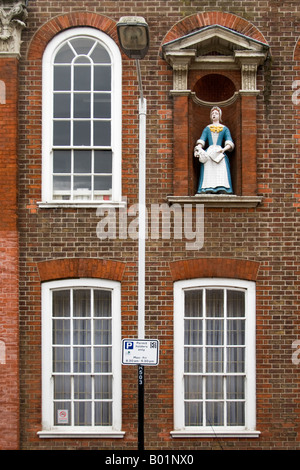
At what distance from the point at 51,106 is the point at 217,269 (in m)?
4.14

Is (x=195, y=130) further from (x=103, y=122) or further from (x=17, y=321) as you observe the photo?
(x=17, y=321)

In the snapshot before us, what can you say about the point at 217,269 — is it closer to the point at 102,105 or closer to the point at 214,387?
the point at 214,387

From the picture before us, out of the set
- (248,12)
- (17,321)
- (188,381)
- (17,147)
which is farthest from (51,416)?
(248,12)

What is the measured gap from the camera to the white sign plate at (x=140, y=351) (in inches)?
380

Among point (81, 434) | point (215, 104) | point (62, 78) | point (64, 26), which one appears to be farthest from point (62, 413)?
point (64, 26)

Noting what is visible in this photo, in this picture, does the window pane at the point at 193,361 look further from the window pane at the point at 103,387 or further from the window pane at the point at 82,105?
the window pane at the point at 82,105

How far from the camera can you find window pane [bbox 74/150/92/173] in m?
11.6

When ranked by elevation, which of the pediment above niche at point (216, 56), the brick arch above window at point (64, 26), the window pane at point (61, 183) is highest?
the brick arch above window at point (64, 26)

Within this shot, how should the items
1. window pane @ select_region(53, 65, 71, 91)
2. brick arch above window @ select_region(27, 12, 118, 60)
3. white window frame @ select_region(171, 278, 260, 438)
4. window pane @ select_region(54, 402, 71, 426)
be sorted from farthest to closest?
window pane @ select_region(53, 65, 71, 91), brick arch above window @ select_region(27, 12, 118, 60), window pane @ select_region(54, 402, 71, 426), white window frame @ select_region(171, 278, 260, 438)

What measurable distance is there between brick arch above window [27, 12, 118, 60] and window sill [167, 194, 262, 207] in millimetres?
3092

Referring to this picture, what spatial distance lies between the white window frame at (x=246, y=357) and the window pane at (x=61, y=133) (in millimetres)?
3228

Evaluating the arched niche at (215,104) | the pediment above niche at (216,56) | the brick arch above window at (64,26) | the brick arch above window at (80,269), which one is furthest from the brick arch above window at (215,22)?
the brick arch above window at (80,269)

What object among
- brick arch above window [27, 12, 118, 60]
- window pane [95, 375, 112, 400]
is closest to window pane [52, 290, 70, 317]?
window pane [95, 375, 112, 400]

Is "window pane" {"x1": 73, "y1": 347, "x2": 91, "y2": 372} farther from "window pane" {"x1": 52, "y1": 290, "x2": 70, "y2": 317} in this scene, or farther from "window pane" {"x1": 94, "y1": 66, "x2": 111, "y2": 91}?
"window pane" {"x1": 94, "y1": 66, "x2": 111, "y2": 91}
